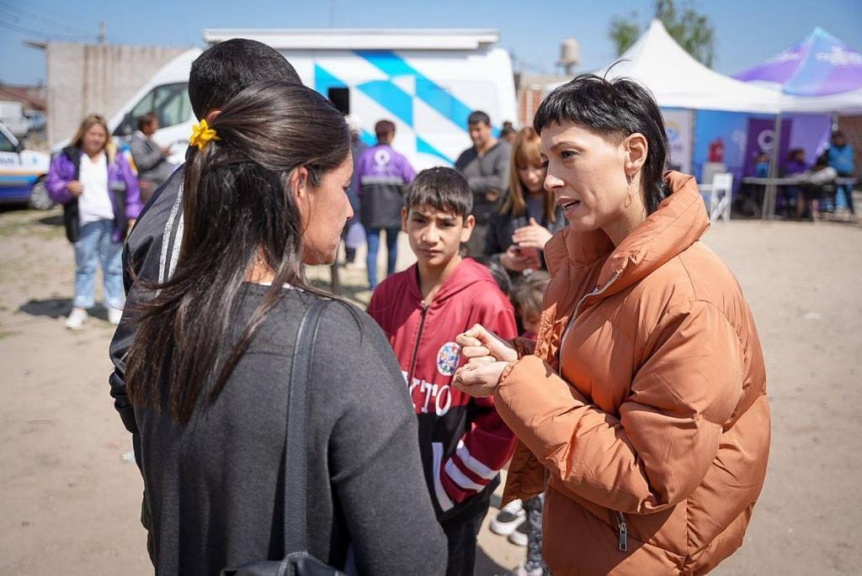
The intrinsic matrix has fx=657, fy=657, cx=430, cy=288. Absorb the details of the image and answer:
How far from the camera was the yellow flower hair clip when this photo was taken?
4.00 ft

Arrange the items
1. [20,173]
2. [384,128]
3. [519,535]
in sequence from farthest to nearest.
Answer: [20,173] → [384,128] → [519,535]

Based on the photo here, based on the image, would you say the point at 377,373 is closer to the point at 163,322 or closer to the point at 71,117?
the point at 163,322

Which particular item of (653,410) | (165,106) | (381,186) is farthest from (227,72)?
(165,106)

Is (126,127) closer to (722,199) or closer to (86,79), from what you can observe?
(722,199)

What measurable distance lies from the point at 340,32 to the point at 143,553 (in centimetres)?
989

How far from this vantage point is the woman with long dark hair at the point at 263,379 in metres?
1.15

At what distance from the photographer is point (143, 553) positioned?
3.38m

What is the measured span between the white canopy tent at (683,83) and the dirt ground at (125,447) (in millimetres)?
6044

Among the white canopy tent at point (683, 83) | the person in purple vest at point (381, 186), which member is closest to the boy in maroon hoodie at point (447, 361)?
the person in purple vest at point (381, 186)

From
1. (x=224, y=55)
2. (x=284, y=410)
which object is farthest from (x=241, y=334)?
(x=224, y=55)

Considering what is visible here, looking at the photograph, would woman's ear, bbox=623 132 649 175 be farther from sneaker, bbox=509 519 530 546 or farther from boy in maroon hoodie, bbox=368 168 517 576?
sneaker, bbox=509 519 530 546

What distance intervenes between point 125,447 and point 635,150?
4157 millimetres

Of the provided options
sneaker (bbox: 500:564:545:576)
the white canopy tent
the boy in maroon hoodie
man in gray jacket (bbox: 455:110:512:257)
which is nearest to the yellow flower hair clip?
the boy in maroon hoodie

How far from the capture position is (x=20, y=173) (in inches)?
550
